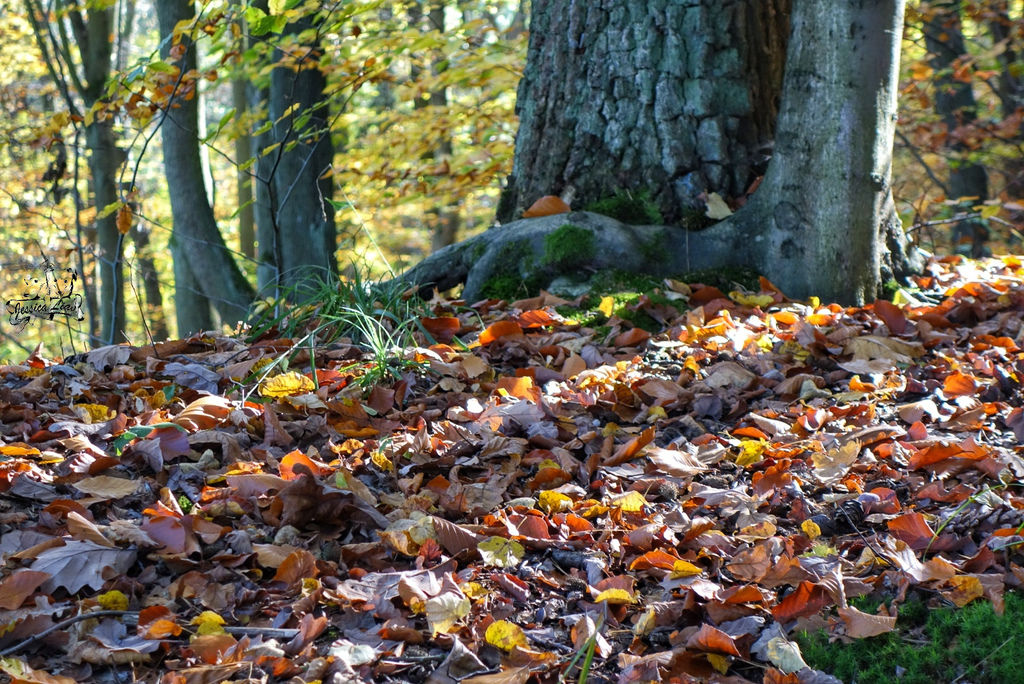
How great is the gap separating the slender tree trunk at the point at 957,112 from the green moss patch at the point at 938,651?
9433 mm

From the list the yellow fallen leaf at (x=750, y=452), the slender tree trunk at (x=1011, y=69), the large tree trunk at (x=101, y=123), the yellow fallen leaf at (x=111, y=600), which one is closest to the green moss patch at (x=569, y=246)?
the yellow fallen leaf at (x=750, y=452)

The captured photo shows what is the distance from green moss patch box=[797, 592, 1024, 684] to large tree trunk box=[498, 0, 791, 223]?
2.66m

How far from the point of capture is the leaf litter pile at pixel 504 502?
1901mm

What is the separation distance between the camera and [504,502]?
2457mm

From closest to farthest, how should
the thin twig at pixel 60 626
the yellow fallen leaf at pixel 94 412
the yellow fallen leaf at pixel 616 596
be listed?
1. the thin twig at pixel 60 626
2. the yellow fallen leaf at pixel 616 596
3. the yellow fallen leaf at pixel 94 412

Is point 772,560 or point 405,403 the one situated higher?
point 405,403

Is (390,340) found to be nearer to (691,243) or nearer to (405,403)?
(405,403)

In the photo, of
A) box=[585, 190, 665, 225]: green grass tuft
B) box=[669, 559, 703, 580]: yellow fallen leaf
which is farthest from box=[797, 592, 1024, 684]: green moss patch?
box=[585, 190, 665, 225]: green grass tuft

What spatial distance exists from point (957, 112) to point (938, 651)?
1010cm

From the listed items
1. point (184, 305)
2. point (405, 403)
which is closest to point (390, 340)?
point (405, 403)

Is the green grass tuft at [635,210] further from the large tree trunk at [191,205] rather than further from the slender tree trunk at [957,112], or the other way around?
the slender tree trunk at [957,112]

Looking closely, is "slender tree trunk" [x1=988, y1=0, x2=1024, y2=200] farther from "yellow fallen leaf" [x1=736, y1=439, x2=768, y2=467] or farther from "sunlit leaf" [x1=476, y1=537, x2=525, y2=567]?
"sunlit leaf" [x1=476, y1=537, x2=525, y2=567]

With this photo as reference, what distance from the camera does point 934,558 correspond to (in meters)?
2.12

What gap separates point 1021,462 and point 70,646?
8.14 ft
